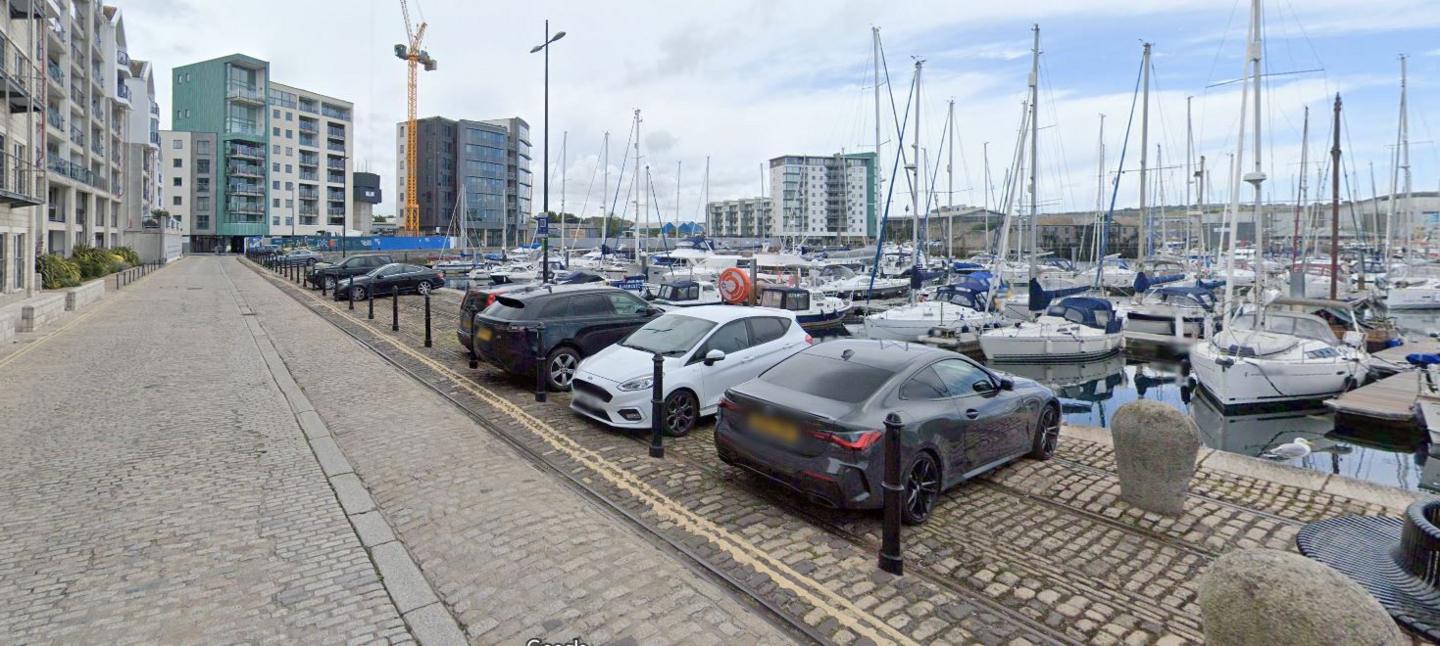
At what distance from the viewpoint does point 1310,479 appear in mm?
7547

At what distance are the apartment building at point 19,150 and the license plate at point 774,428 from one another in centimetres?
2744

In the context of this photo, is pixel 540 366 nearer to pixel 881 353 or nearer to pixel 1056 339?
pixel 881 353

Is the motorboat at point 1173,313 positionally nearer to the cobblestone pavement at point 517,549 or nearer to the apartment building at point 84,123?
the cobblestone pavement at point 517,549

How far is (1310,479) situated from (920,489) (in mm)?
4415

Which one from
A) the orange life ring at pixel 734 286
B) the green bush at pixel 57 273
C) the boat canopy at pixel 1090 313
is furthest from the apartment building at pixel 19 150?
the boat canopy at pixel 1090 313

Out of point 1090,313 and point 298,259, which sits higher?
point 298,259

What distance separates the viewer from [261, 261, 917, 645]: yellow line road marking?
458 centimetres

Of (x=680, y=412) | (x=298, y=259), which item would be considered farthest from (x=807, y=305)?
(x=298, y=259)

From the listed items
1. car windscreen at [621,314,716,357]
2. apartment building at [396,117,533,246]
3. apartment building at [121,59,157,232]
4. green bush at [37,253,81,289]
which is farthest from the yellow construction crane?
car windscreen at [621,314,716,357]

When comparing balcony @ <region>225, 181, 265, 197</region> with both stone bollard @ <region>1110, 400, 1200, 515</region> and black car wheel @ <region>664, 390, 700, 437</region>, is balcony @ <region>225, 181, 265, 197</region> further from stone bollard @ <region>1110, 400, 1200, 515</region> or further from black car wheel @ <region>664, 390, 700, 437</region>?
stone bollard @ <region>1110, 400, 1200, 515</region>

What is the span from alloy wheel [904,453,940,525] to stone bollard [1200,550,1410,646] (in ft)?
8.60

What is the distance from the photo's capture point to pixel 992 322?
80.2 feet

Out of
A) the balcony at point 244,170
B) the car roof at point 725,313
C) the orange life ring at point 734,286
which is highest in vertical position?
the balcony at point 244,170

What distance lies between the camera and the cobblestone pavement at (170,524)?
446cm
